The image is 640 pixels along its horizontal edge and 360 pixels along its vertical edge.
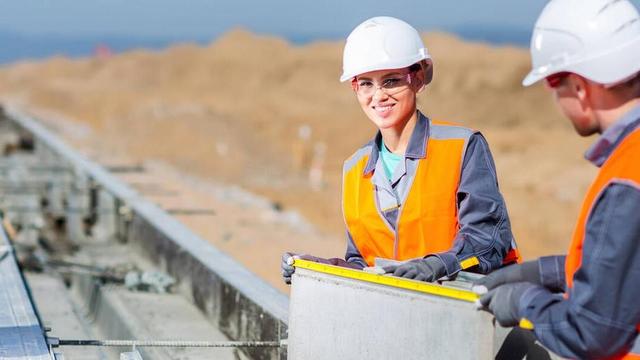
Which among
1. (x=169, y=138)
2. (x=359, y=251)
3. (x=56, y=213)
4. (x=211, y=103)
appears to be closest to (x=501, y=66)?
(x=211, y=103)

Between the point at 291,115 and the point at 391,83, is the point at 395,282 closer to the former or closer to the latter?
the point at 391,83

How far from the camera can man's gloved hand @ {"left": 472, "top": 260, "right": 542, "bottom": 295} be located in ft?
10.8

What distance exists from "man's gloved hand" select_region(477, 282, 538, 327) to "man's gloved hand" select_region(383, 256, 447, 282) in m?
0.61

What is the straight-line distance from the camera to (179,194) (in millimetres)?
16125

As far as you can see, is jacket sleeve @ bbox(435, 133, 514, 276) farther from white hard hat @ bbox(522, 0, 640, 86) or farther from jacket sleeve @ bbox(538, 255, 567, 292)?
white hard hat @ bbox(522, 0, 640, 86)

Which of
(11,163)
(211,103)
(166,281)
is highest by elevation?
(211,103)

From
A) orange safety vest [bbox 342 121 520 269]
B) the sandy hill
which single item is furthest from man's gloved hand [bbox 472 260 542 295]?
the sandy hill

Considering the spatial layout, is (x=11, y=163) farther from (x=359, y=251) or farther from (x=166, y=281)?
(x=359, y=251)

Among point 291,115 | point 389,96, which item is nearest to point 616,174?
point 389,96

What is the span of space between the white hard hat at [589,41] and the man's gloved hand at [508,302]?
2.06ft

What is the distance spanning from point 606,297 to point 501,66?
48122 millimetres

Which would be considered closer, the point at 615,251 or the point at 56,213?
the point at 615,251

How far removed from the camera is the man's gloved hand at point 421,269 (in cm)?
387

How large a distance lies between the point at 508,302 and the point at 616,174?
1.84 ft
